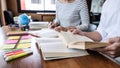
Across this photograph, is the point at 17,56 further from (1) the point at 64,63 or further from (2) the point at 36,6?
(2) the point at 36,6

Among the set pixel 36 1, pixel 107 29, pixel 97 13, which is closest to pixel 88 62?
pixel 107 29

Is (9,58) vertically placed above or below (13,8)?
below

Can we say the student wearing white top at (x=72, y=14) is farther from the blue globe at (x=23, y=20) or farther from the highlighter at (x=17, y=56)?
Answer: the highlighter at (x=17, y=56)

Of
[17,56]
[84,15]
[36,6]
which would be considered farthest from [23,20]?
[36,6]

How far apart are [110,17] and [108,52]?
0.40m

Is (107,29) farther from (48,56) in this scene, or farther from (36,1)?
(36,1)

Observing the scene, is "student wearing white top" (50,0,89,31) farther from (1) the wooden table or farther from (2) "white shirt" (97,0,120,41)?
(1) the wooden table

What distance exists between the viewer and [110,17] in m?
1.05

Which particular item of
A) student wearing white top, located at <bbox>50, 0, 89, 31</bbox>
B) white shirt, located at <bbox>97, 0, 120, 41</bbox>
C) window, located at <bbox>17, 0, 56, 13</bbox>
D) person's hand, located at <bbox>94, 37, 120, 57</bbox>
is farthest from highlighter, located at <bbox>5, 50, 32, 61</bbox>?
window, located at <bbox>17, 0, 56, 13</bbox>

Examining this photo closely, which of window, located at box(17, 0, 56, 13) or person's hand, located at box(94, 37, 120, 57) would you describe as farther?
window, located at box(17, 0, 56, 13)

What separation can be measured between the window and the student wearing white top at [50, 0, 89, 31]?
5.79 ft

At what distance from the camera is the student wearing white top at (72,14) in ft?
4.90

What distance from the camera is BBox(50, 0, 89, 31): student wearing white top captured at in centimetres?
149

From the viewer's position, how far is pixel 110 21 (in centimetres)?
105
